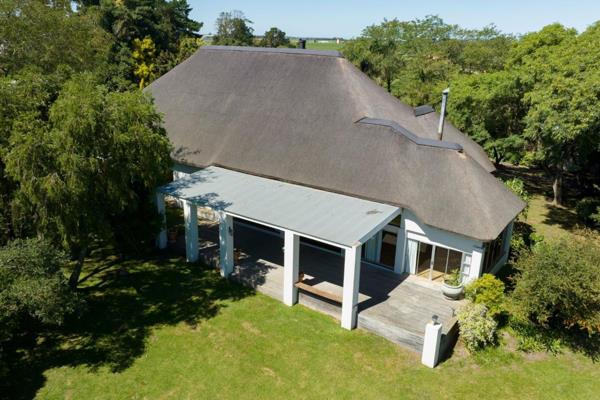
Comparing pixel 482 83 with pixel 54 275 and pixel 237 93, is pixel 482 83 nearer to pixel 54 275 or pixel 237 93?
pixel 237 93

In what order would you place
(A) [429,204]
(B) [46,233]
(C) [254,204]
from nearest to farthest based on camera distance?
(B) [46,233], (A) [429,204], (C) [254,204]

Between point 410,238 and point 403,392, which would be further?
point 410,238

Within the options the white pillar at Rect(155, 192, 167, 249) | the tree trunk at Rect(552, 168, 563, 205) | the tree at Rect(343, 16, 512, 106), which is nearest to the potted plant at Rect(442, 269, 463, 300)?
the white pillar at Rect(155, 192, 167, 249)

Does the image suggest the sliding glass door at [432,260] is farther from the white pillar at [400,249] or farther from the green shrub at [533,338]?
the green shrub at [533,338]

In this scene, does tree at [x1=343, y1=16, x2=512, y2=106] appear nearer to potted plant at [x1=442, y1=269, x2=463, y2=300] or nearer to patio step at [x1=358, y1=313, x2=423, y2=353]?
potted plant at [x1=442, y1=269, x2=463, y2=300]

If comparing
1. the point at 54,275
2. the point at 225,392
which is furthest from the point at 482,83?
the point at 54,275

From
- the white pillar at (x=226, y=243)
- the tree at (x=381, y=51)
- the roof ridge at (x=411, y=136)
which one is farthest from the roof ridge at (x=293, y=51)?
the tree at (x=381, y=51)
